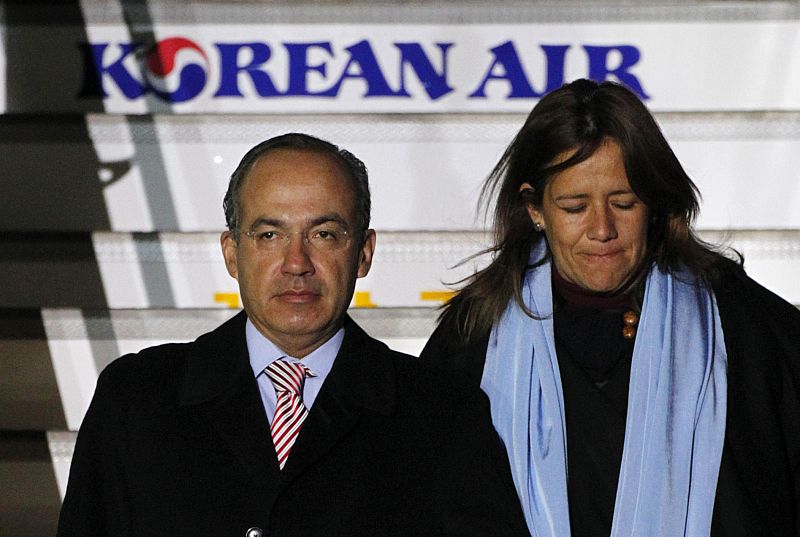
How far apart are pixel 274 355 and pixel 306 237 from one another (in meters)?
0.25

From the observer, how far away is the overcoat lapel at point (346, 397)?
2621mm

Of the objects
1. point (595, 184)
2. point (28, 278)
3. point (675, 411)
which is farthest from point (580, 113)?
point (28, 278)

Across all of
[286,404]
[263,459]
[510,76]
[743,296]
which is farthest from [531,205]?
[510,76]

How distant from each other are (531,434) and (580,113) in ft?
2.32

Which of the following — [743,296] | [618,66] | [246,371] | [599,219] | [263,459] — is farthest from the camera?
[618,66]

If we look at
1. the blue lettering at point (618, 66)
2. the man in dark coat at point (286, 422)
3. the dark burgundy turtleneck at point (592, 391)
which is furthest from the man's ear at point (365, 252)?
the blue lettering at point (618, 66)

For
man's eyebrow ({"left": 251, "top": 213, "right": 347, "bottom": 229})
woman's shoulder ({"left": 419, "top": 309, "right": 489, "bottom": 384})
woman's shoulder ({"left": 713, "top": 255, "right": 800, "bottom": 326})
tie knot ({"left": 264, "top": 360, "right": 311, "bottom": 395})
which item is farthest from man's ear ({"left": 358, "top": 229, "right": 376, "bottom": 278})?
woman's shoulder ({"left": 713, "top": 255, "right": 800, "bottom": 326})

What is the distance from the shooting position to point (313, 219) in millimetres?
2623

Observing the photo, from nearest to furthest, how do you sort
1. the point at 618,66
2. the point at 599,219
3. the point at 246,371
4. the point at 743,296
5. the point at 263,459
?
the point at 263,459, the point at 246,371, the point at 599,219, the point at 743,296, the point at 618,66

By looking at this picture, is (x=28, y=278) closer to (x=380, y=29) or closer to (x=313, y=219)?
(x=380, y=29)

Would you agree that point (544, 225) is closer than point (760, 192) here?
Yes

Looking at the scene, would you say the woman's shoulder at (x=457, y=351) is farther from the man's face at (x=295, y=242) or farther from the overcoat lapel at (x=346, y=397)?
the man's face at (x=295, y=242)

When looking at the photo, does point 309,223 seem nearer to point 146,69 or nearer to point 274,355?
point 274,355

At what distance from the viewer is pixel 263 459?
8.54ft
